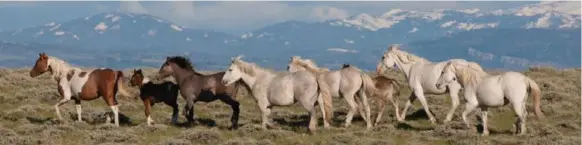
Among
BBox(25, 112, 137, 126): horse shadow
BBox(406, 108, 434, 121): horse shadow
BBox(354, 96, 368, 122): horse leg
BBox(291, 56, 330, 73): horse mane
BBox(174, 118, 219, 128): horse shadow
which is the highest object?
BBox(291, 56, 330, 73): horse mane

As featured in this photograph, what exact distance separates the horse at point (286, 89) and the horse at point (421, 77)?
326cm

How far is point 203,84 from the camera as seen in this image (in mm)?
18438

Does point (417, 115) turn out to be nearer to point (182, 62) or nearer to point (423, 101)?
point (423, 101)

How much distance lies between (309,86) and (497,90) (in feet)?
13.7

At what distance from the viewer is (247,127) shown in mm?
17438

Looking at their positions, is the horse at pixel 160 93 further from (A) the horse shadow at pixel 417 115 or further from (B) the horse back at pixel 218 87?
(A) the horse shadow at pixel 417 115

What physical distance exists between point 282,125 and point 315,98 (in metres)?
2.31

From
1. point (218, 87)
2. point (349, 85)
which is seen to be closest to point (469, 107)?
point (349, 85)

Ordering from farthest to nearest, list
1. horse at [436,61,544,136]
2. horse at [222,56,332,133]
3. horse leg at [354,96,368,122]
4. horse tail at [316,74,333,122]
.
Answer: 1. horse leg at [354,96,368,122]
2. horse tail at [316,74,333,122]
3. horse at [222,56,332,133]
4. horse at [436,61,544,136]

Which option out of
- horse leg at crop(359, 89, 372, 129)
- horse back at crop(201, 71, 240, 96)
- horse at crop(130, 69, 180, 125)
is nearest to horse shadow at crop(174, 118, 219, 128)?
horse at crop(130, 69, 180, 125)

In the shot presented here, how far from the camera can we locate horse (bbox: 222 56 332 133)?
1678cm

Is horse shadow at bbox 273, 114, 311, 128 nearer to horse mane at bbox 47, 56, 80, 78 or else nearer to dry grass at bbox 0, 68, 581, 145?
dry grass at bbox 0, 68, 581, 145

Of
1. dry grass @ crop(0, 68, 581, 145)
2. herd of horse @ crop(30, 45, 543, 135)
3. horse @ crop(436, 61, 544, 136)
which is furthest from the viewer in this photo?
herd of horse @ crop(30, 45, 543, 135)

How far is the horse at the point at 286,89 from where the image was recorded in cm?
1678
